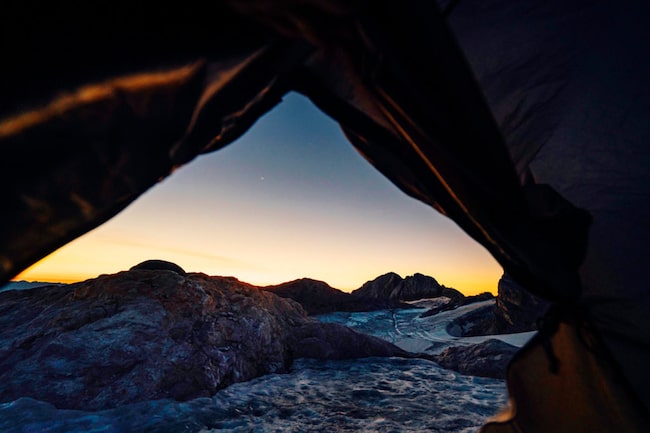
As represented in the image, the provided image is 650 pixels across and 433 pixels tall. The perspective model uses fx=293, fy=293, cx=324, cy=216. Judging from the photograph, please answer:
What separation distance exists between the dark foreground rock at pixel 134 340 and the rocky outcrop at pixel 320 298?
717cm

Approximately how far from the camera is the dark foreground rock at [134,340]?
10.7 feet

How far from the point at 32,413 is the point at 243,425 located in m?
2.04

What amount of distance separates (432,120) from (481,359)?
5.58 meters

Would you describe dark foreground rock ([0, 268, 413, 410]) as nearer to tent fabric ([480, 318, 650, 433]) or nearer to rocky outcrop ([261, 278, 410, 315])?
tent fabric ([480, 318, 650, 433])

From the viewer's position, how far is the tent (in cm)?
69

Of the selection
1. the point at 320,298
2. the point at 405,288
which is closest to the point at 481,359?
the point at 320,298

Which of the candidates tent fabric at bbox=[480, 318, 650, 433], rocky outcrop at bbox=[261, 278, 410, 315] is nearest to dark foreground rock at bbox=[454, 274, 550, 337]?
rocky outcrop at bbox=[261, 278, 410, 315]

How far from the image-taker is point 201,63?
800 mm

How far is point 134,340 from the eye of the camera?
367 cm

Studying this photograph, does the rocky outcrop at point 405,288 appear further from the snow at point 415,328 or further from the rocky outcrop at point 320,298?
the snow at point 415,328

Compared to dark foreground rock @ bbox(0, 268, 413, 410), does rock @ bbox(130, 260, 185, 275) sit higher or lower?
higher

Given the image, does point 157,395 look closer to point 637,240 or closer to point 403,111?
point 403,111

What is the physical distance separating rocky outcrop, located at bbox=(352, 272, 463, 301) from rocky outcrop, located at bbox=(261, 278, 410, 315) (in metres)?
5.36

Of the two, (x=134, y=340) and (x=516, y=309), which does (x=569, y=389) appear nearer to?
(x=134, y=340)
